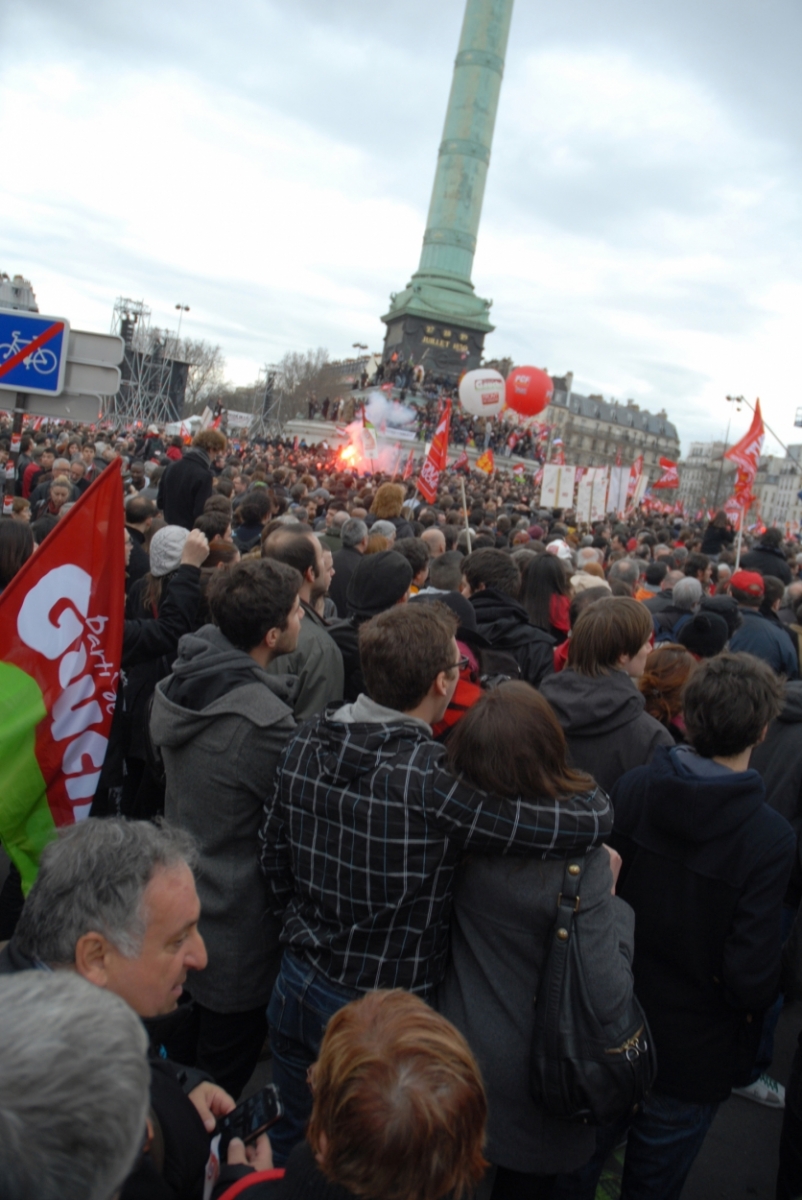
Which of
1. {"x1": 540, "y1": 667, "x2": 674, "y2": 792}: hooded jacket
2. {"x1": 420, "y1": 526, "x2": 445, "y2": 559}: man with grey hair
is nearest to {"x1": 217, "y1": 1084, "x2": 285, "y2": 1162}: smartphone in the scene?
{"x1": 540, "y1": 667, "x2": 674, "y2": 792}: hooded jacket

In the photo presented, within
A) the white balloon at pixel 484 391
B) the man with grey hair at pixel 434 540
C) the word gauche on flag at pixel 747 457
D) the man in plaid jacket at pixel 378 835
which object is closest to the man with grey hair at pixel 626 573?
the man with grey hair at pixel 434 540

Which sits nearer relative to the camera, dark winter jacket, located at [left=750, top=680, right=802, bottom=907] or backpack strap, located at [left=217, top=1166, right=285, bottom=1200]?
backpack strap, located at [left=217, top=1166, right=285, bottom=1200]

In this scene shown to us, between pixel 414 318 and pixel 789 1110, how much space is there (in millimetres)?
43802

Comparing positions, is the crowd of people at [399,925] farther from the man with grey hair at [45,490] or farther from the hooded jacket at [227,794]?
the man with grey hair at [45,490]

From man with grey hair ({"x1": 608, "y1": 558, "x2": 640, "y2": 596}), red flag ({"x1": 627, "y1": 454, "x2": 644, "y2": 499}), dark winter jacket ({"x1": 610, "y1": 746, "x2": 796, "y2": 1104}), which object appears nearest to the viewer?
dark winter jacket ({"x1": 610, "y1": 746, "x2": 796, "y2": 1104})

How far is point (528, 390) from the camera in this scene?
20.7m

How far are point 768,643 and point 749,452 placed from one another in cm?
662

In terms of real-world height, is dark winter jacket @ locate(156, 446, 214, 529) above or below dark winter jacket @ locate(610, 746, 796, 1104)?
above

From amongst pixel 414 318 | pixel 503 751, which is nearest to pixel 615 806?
pixel 503 751

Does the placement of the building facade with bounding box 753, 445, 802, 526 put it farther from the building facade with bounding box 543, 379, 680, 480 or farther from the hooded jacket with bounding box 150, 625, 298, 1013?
the hooded jacket with bounding box 150, 625, 298, 1013

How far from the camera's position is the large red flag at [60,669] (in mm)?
2854

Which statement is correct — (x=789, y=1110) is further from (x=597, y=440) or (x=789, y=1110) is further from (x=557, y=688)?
(x=597, y=440)

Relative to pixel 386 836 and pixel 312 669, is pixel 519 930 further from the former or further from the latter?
pixel 312 669

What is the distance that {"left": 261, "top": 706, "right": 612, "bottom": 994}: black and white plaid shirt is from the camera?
6.18ft
